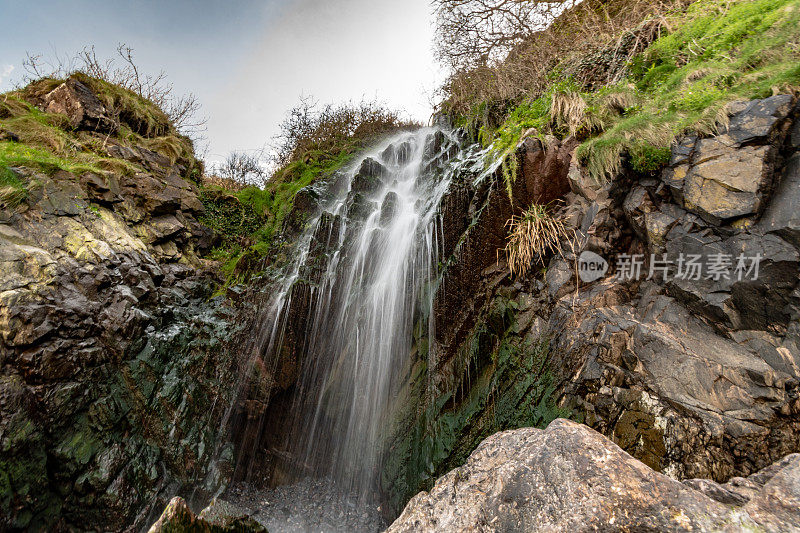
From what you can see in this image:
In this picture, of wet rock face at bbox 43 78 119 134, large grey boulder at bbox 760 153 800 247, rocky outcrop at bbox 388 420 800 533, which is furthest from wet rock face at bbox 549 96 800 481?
wet rock face at bbox 43 78 119 134

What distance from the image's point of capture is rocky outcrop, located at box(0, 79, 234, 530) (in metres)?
3.73

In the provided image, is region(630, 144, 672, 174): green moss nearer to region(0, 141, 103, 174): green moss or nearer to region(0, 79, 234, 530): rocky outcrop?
region(0, 79, 234, 530): rocky outcrop

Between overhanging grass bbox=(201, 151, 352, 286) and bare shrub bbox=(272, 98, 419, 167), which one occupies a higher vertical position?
bare shrub bbox=(272, 98, 419, 167)

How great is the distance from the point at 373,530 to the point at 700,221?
5409mm

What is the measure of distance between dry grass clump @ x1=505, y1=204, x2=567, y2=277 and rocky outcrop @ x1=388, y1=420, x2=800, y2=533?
2.49m

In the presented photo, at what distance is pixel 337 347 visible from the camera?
5.72 meters

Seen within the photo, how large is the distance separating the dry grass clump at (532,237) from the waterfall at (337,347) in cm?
129

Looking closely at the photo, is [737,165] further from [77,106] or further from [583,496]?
[77,106]

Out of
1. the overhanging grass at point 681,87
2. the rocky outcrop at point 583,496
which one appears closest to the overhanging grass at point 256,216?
the overhanging grass at point 681,87

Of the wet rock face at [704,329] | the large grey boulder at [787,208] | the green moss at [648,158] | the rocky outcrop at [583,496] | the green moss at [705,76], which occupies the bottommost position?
the rocky outcrop at [583,496]

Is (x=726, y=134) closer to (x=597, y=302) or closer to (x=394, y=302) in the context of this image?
(x=597, y=302)

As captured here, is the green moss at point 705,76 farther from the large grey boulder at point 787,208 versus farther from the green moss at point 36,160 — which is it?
the green moss at point 36,160

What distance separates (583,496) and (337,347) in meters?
4.63

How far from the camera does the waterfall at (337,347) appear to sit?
17.0 ft
